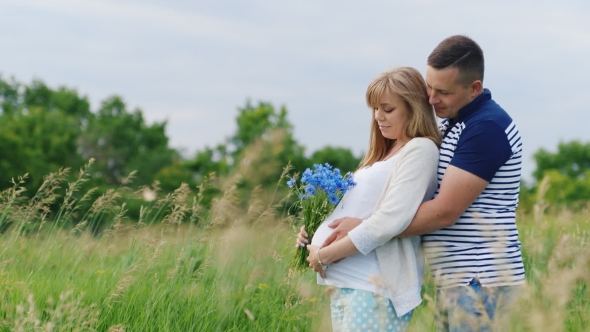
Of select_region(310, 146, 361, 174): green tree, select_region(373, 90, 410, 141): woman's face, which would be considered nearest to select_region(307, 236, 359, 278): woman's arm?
select_region(373, 90, 410, 141): woman's face

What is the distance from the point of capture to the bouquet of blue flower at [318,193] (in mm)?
3117

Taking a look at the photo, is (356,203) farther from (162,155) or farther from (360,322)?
(162,155)

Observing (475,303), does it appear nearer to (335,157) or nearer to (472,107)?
(472,107)

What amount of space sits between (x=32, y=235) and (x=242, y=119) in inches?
1850

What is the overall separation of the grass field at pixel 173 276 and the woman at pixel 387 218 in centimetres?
95

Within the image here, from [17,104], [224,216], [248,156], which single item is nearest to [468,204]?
[224,216]

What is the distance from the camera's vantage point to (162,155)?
52.9m

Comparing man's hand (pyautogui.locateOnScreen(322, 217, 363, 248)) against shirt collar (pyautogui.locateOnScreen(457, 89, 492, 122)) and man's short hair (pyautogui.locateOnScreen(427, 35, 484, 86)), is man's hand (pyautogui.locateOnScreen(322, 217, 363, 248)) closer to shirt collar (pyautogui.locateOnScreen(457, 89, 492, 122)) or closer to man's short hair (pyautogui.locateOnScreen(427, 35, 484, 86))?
shirt collar (pyautogui.locateOnScreen(457, 89, 492, 122))

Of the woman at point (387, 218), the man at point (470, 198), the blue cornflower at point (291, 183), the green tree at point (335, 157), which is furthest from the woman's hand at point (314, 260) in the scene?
the green tree at point (335, 157)

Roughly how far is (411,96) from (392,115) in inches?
5.0

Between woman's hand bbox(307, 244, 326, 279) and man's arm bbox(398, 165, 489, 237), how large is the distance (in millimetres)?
464

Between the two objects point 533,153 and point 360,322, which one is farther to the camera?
point 533,153

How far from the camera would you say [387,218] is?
9.47 ft

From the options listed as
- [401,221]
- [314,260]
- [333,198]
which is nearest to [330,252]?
[314,260]
